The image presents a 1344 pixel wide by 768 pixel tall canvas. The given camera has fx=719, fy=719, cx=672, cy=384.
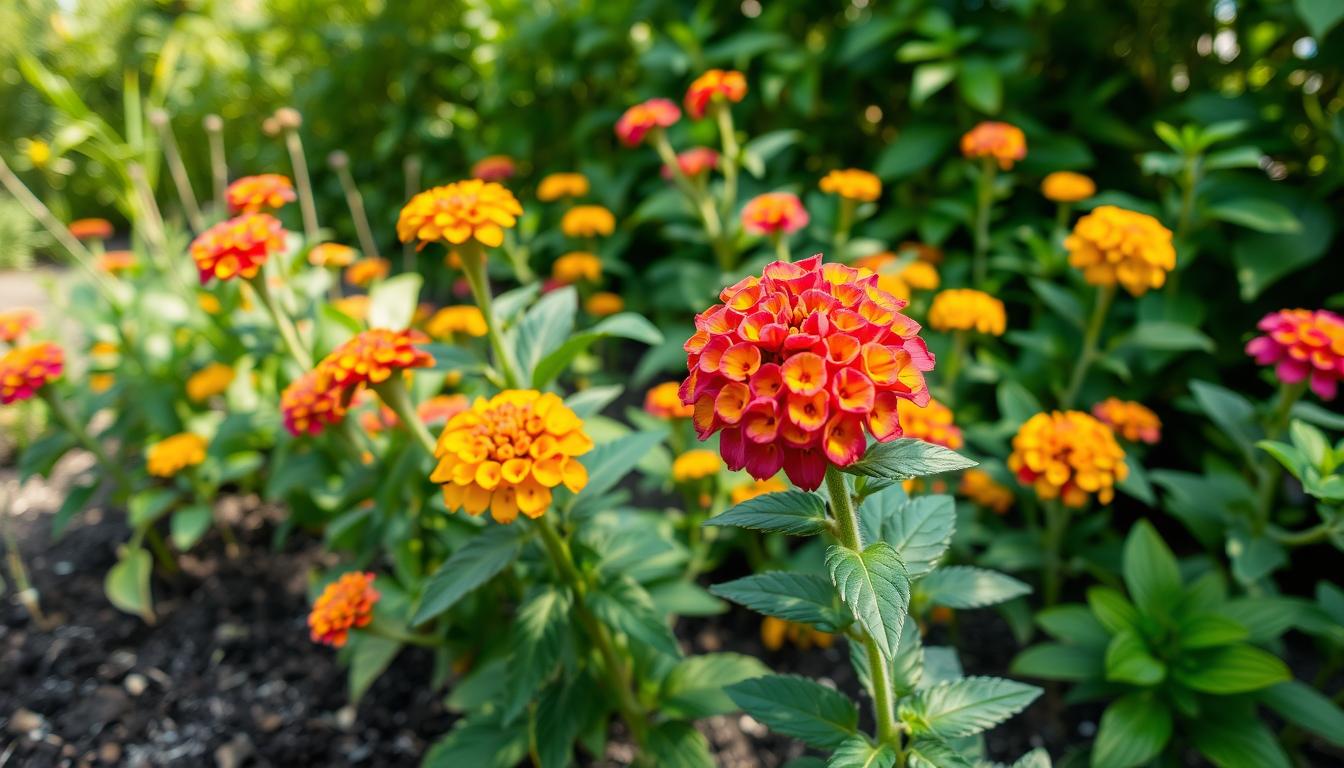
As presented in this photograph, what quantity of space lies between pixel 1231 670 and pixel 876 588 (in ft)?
3.46

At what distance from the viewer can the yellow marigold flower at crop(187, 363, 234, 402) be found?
7.11 feet

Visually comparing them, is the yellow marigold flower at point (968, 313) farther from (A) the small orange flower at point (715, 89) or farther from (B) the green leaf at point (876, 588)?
(B) the green leaf at point (876, 588)

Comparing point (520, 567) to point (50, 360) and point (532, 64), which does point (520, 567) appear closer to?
point (50, 360)

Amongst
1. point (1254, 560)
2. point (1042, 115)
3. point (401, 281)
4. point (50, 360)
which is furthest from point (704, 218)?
point (50, 360)

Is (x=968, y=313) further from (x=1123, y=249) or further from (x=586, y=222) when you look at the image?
(x=586, y=222)

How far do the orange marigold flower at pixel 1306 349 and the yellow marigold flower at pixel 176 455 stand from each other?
8.06 feet

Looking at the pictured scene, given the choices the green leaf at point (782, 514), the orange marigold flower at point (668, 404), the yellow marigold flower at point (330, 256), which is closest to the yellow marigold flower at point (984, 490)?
the orange marigold flower at point (668, 404)

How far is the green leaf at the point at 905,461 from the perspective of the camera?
29.8 inches

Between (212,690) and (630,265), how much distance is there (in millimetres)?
2195

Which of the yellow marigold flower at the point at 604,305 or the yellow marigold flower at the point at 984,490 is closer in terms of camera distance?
the yellow marigold flower at the point at 984,490

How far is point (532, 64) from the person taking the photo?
3412 millimetres

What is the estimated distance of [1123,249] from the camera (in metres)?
1.54

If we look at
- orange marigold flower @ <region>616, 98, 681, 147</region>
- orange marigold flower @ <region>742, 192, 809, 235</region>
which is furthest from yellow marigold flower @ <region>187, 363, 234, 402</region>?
orange marigold flower @ <region>742, 192, 809, 235</region>

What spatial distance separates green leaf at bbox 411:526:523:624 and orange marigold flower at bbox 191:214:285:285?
734mm
